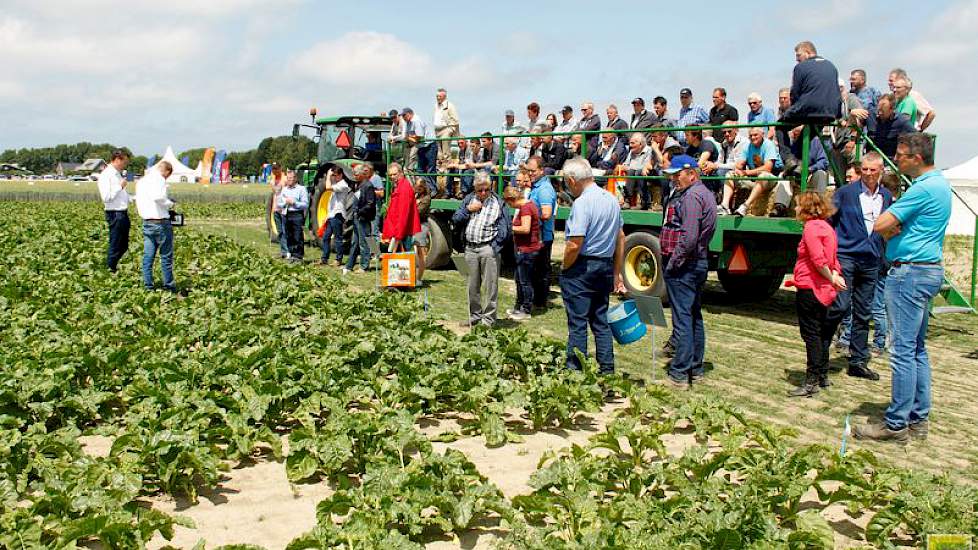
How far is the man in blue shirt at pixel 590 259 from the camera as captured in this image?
6.36m

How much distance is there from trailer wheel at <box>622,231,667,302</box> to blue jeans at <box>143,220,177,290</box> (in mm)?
5689

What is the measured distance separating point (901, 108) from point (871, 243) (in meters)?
2.56

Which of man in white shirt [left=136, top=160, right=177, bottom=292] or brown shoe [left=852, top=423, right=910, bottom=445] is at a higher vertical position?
man in white shirt [left=136, top=160, right=177, bottom=292]

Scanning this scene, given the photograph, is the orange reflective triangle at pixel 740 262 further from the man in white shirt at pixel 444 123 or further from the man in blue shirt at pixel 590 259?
the man in white shirt at pixel 444 123

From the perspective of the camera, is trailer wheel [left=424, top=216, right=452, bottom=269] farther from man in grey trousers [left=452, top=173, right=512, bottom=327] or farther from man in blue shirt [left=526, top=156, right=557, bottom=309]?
man in grey trousers [left=452, top=173, right=512, bottom=327]

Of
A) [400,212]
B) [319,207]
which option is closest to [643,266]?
[400,212]

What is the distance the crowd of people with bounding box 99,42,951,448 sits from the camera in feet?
17.8

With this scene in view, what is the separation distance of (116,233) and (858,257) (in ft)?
30.6

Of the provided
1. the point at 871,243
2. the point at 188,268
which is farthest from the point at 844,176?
the point at 188,268

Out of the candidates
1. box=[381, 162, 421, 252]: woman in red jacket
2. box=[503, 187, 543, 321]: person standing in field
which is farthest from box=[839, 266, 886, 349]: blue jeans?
box=[381, 162, 421, 252]: woman in red jacket

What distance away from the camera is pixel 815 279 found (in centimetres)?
655

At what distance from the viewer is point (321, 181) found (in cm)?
1634

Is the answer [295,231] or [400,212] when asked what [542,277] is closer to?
[400,212]

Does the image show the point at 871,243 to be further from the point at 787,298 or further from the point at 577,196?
the point at 787,298
